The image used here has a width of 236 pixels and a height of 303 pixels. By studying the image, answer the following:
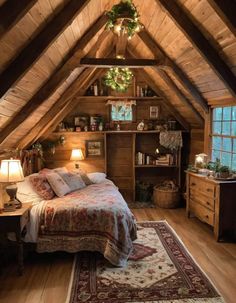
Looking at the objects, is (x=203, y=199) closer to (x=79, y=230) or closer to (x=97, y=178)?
(x=97, y=178)

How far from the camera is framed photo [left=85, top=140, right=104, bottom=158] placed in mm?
5527

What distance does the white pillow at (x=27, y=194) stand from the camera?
129 inches

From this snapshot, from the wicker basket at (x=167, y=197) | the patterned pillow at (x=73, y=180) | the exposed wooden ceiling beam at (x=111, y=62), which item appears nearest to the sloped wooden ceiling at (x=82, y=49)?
the exposed wooden ceiling beam at (x=111, y=62)

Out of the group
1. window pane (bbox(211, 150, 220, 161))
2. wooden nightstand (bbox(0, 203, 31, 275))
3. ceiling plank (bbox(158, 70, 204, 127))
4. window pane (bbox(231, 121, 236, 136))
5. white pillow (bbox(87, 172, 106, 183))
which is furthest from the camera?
white pillow (bbox(87, 172, 106, 183))

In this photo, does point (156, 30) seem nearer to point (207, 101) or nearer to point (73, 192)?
point (207, 101)

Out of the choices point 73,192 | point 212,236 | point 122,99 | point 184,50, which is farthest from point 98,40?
point 212,236

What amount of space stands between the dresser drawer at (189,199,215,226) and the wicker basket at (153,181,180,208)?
26.7 inches

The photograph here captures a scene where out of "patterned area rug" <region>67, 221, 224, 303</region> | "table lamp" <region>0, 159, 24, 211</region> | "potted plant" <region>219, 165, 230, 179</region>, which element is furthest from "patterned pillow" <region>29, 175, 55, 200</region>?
"potted plant" <region>219, 165, 230, 179</region>

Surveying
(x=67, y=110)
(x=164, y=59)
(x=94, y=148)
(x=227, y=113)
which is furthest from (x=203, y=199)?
(x=67, y=110)

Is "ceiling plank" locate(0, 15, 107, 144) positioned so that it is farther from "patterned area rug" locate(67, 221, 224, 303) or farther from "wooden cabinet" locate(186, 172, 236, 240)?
"wooden cabinet" locate(186, 172, 236, 240)

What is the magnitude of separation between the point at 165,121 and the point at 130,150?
99 cm

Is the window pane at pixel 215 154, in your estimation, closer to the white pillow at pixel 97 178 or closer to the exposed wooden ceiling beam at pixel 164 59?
the exposed wooden ceiling beam at pixel 164 59

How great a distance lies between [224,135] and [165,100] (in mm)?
1609

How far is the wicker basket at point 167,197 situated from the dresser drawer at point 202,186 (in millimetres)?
742
